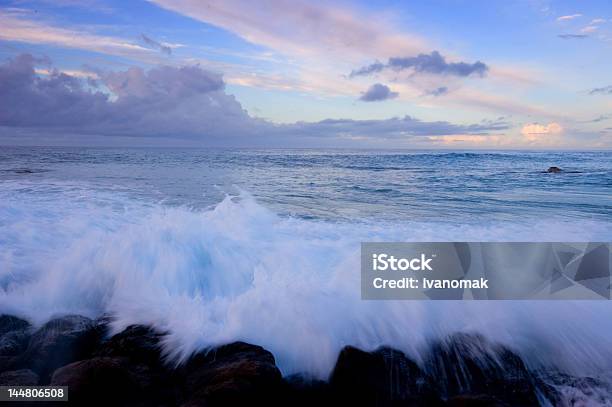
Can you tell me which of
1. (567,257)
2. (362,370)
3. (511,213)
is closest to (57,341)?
(362,370)

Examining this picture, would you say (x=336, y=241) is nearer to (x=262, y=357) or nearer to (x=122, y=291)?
(x=122, y=291)

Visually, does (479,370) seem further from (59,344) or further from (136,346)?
(59,344)

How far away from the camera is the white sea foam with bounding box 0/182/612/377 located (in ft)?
13.7

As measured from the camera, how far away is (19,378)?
3418 mm

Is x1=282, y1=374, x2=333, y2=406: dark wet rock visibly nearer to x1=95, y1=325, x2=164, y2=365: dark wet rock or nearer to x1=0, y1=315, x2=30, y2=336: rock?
x1=95, y1=325, x2=164, y2=365: dark wet rock

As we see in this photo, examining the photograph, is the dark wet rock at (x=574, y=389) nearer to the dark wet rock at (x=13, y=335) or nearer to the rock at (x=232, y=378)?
the rock at (x=232, y=378)

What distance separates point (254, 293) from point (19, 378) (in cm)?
224

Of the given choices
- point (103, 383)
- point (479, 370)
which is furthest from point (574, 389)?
point (103, 383)

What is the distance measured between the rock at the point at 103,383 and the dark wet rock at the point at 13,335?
38.6 inches

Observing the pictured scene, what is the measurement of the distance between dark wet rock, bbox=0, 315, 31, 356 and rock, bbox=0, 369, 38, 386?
57 centimetres

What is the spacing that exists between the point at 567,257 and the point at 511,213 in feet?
14.6

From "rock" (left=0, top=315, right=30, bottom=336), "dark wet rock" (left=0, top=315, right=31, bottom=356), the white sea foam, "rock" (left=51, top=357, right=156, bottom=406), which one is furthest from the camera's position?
"rock" (left=0, top=315, right=30, bottom=336)

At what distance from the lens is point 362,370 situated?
11.8ft

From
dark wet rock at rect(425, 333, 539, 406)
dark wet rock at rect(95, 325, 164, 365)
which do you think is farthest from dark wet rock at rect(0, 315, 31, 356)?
dark wet rock at rect(425, 333, 539, 406)
